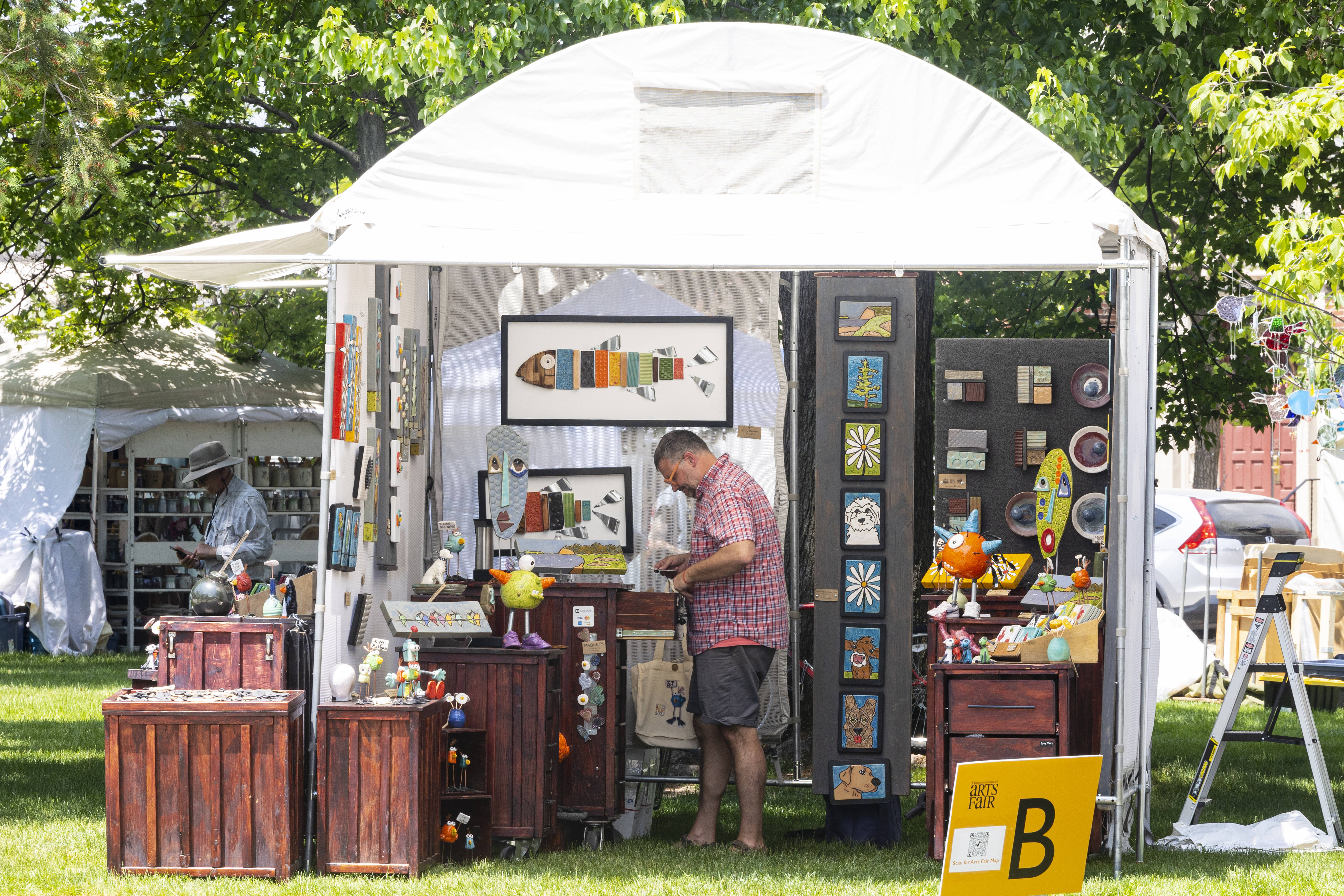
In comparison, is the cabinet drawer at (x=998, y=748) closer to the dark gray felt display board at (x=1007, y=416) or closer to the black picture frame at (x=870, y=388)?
the black picture frame at (x=870, y=388)

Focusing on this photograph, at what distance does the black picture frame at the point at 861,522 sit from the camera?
591 cm

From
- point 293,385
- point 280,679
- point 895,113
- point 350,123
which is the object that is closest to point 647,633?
point 280,679

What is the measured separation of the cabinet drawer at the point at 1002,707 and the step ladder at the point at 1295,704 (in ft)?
3.42

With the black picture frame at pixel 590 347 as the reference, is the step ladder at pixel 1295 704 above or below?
→ below

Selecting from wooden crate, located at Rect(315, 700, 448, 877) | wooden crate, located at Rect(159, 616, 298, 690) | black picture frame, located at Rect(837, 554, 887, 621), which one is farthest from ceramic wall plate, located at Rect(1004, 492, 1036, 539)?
wooden crate, located at Rect(159, 616, 298, 690)

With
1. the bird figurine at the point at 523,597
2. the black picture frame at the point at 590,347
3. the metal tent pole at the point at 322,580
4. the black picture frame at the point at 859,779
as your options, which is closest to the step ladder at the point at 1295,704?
the black picture frame at the point at 859,779

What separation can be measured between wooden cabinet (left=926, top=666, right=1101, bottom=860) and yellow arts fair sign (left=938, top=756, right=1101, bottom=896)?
1735 millimetres

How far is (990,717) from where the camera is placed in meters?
5.29

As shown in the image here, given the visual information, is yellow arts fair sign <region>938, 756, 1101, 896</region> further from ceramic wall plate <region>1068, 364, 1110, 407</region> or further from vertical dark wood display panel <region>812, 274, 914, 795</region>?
ceramic wall plate <region>1068, 364, 1110, 407</region>

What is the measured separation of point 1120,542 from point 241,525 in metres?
3.97

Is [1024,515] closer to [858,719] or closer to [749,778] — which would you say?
[858,719]

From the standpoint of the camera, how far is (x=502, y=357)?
265 inches

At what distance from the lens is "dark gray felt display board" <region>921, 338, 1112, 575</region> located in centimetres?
709

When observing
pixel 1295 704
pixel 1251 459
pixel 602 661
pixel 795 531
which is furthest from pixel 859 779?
pixel 1251 459
